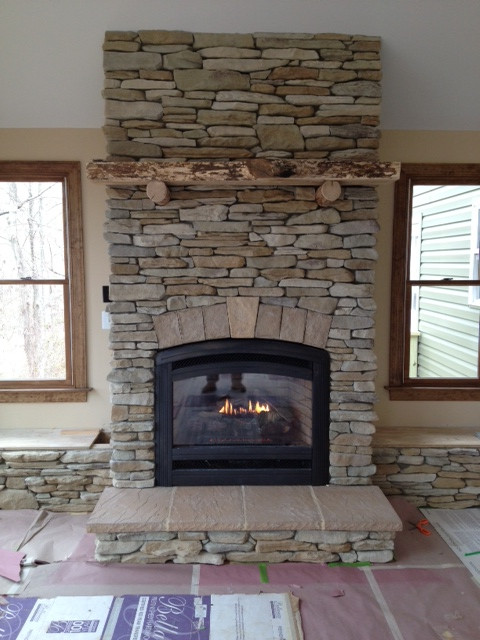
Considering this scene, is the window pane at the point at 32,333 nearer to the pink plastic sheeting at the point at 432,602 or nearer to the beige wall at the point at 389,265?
the beige wall at the point at 389,265

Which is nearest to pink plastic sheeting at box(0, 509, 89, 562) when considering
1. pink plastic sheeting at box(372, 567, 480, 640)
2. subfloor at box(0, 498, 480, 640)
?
subfloor at box(0, 498, 480, 640)

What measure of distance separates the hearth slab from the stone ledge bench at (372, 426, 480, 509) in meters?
0.35

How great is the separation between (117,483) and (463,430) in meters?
2.29

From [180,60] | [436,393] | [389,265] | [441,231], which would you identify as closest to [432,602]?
[436,393]

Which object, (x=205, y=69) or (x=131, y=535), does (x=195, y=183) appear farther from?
(x=131, y=535)

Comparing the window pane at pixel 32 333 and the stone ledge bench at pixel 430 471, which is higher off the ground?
the window pane at pixel 32 333

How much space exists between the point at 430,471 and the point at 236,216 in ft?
6.53

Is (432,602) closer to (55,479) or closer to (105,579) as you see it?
(105,579)

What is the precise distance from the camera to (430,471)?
307 centimetres

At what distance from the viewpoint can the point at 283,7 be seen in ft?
8.45

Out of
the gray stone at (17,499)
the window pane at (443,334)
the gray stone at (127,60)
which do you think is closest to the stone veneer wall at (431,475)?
the window pane at (443,334)

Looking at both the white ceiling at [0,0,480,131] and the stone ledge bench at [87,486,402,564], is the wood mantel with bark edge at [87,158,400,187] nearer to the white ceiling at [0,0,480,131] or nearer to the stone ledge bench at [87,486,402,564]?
the white ceiling at [0,0,480,131]

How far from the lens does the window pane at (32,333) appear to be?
333 centimetres

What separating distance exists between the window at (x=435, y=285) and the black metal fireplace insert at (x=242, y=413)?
2.78 ft
